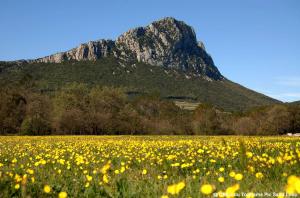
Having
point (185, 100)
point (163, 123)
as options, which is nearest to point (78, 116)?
point (163, 123)

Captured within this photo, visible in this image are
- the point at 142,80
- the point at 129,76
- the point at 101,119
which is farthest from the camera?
the point at 129,76

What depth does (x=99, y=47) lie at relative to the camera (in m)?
194

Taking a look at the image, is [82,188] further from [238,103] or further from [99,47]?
[99,47]

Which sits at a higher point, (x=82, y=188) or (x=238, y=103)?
(x=238, y=103)

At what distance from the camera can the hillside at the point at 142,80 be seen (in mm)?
145500

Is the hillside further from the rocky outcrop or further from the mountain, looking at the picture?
the rocky outcrop

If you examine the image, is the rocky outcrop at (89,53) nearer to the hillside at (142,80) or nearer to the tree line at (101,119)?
the hillside at (142,80)

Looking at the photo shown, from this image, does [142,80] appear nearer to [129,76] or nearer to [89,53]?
[129,76]

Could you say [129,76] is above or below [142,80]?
above

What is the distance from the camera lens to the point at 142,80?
156500 mm

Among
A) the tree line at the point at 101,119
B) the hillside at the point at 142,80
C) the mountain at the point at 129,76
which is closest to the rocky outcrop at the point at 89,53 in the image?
the mountain at the point at 129,76

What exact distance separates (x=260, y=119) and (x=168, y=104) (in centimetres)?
2001

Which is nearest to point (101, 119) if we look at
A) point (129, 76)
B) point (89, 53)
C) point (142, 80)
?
point (142, 80)

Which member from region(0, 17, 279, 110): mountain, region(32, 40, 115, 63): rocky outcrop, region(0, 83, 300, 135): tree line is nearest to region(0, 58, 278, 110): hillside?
region(0, 17, 279, 110): mountain
